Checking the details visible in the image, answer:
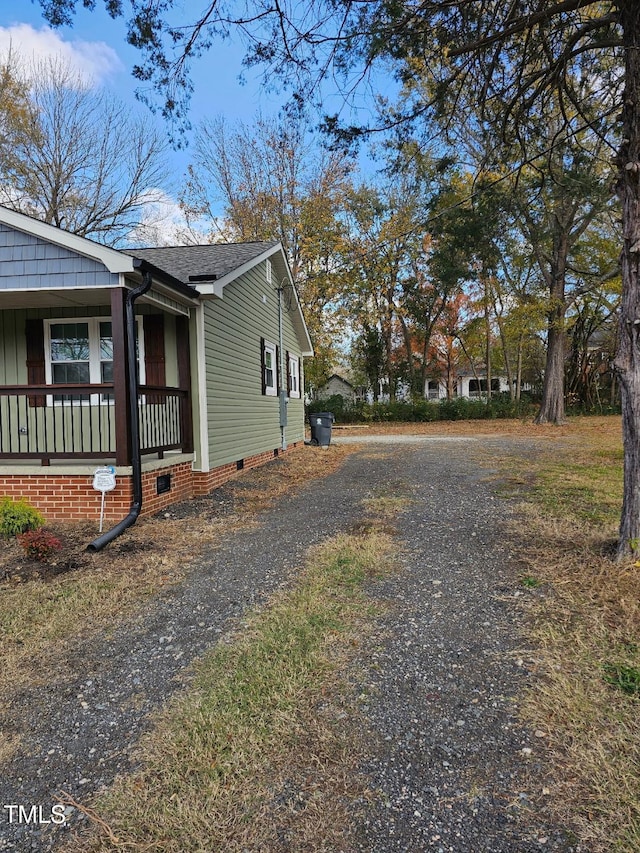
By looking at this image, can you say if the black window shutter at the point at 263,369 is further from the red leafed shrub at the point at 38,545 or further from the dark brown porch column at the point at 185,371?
the red leafed shrub at the point at 38,545

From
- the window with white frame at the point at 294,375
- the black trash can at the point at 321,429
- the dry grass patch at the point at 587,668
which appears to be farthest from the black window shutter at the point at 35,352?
the black trash can at the point at 321,429

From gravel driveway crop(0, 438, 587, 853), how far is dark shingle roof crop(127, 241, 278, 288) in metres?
4.75

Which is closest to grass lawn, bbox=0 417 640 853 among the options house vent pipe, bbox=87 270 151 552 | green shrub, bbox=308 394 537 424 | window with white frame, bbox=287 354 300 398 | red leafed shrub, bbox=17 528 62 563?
red leafed shrub, bbox=17 528 62 563

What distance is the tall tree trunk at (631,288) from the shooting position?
12.0ft

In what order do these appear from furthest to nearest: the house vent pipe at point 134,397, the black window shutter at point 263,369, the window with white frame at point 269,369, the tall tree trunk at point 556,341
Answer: the tall tree trunk at point 556,341
the window with white frame at point 269,369
the black window shutter at point 263,369
the house vent pipe at point 134,397

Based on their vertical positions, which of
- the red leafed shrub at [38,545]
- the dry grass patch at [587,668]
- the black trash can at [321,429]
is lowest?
the dry grass patch at [587,668]

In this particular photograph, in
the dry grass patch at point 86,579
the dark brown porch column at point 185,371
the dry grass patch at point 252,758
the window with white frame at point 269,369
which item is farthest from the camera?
the window with white frame at point 269,369

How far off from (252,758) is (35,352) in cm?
749

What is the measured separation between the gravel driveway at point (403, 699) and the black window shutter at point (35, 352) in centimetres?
489

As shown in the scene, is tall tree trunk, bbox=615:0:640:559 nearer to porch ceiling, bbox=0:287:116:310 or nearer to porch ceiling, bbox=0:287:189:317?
porch ceiling, bbox=0:287:189:317

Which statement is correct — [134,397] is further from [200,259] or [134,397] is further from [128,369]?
[200,259]

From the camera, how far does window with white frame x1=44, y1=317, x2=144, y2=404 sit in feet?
25.0

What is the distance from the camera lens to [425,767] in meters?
1.92

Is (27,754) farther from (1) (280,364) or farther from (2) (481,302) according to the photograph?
(2) (481,302)
